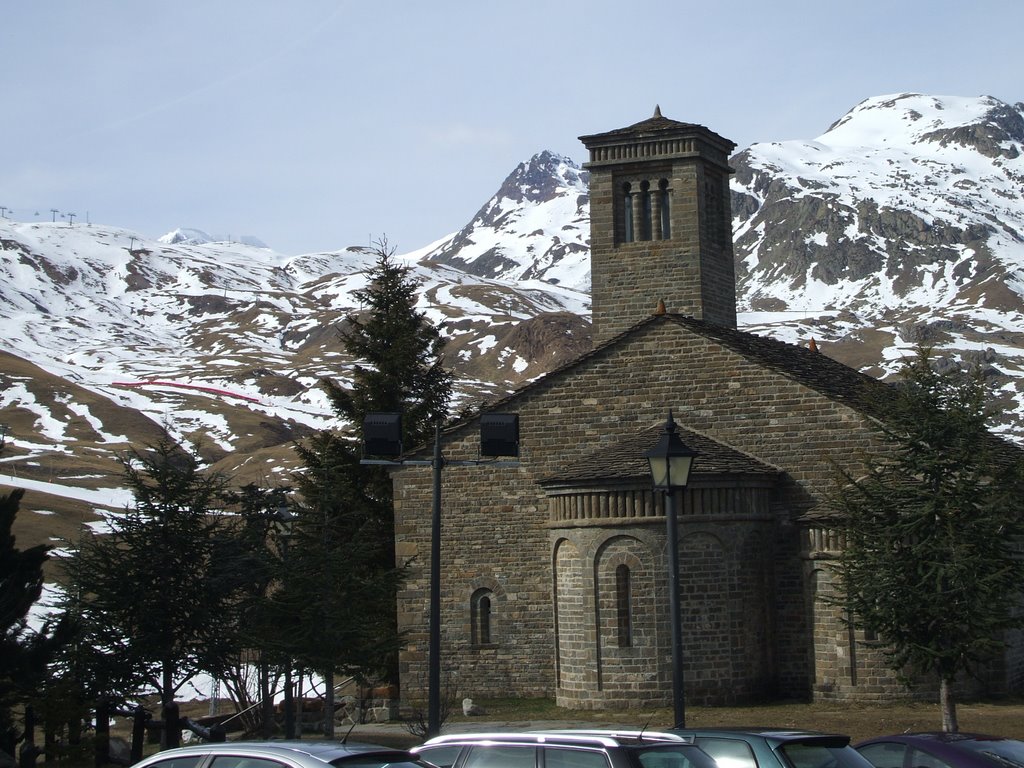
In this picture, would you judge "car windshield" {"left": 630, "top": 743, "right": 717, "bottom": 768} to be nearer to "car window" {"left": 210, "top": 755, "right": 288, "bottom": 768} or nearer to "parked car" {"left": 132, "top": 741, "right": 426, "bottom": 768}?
"parked car" {"left": 132, "top": 741, "right": 426, "bottom": 768}

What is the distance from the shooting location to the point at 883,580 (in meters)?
21.8

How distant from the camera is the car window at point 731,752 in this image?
13.4m

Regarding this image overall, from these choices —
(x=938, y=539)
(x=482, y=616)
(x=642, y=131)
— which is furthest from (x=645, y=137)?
(x=938, y=539)

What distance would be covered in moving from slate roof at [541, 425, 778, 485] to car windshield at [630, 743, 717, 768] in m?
17.2

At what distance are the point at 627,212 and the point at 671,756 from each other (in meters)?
26.9

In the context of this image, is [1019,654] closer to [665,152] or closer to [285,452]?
[665,152]

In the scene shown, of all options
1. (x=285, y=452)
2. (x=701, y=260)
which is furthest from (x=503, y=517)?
(x=285, y=452)

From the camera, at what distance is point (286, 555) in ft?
81.7

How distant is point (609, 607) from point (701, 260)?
36.4ft

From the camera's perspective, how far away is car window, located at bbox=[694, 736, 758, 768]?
13.4 metres

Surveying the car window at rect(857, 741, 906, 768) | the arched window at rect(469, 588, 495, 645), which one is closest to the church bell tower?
the arched window at rect(469, 588, 495, 645)

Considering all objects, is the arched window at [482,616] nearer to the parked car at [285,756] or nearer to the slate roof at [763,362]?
the slate roof at [763,362]

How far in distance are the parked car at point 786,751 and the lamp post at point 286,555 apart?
11130mm

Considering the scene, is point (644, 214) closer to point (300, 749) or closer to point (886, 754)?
point (886, 754)
